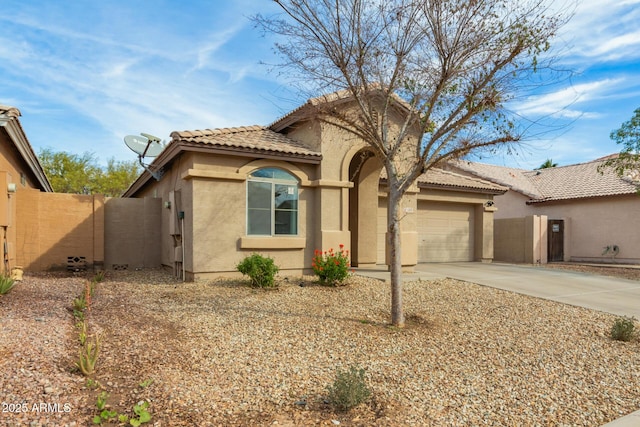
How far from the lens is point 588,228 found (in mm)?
21516

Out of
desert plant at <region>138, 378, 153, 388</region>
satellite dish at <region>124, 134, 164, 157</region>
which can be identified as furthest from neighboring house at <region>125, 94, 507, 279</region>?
desert plant at <region>138, 378, 153, 388</region>

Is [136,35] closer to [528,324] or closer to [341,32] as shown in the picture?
[341,32]

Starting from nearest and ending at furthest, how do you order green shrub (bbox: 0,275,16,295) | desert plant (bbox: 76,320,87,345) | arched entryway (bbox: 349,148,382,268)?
desert plant (bbox: 76,320,87,345)
green shrub (bbox: 0,275,16,295)
arched entryway (bbox: 349,148,382,268)

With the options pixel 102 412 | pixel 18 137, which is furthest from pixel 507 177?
pixel 102 412

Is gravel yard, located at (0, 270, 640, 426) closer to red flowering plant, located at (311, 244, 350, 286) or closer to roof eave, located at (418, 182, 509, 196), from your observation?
red flowering plant, located at (311, 244, 350, 286)

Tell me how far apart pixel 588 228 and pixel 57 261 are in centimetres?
2330

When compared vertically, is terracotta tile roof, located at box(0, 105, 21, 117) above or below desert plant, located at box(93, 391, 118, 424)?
above

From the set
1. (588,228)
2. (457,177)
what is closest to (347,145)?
(457,177)

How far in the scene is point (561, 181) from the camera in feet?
82.2

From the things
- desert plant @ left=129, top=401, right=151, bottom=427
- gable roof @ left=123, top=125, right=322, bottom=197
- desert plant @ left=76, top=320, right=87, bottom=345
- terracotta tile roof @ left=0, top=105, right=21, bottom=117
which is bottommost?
desert plant @ left=129, top=401, right=151, bottom=427

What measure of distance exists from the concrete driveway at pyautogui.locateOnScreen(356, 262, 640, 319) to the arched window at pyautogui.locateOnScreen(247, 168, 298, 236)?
9.12 ft

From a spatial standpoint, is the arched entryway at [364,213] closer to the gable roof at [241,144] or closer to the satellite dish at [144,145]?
the gable roof at [241,144]

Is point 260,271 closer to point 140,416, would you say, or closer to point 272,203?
point 272,203

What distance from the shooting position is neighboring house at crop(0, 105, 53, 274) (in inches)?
384
